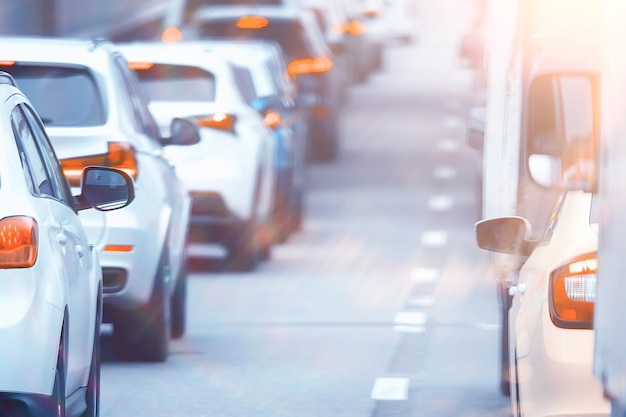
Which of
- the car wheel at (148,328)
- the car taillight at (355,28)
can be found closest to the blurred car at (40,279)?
the car wheel at (148,328)

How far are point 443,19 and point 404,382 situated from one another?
57522mm

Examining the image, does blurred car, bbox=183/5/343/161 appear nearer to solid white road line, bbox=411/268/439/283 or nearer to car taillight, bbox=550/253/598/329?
solid white road line, bbox=411/268/439/283

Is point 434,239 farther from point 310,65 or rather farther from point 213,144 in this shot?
point 310,65

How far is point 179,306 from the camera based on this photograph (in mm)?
11766

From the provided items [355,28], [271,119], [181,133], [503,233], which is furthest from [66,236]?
Result: [355,28]

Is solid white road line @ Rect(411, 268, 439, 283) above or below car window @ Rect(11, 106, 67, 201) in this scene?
below

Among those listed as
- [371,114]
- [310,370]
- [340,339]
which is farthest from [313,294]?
[371,114]

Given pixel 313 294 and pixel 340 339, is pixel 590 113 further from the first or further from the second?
pixel 313 294

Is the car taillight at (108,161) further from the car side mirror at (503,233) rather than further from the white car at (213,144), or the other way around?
the white car at (213,144)

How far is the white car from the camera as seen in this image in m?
15.2

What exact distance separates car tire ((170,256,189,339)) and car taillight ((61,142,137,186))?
131 cm

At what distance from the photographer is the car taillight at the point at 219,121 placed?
50.7 ft

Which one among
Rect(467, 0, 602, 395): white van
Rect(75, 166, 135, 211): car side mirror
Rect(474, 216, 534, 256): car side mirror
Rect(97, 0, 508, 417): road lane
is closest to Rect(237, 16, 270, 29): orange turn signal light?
Rect(97, 0, 508, 417): road lane

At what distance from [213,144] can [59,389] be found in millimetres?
8863
